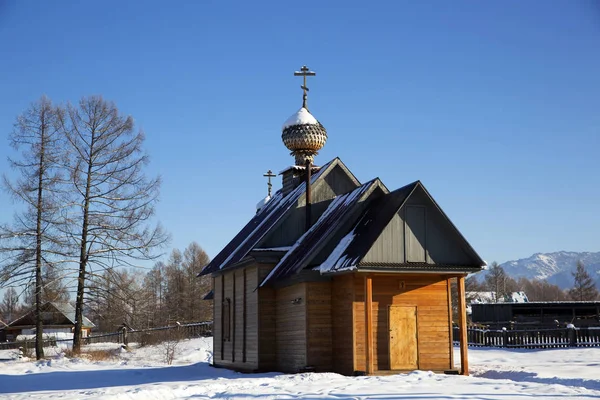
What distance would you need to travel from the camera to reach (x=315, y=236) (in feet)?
68.4

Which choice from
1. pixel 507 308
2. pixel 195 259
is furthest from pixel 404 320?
pixel 195 259

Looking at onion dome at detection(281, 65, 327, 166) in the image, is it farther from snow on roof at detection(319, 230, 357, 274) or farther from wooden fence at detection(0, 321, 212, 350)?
wooden fence at detection(0, 321, 212, 350)

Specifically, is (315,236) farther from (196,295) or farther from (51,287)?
(196,295)

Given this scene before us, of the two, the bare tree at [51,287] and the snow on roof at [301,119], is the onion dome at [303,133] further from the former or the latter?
the bare tree at [51,287]

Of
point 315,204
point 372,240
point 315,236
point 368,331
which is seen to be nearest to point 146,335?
point 315,204

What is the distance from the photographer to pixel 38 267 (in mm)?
30172

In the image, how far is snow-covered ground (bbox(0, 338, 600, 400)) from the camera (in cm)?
1419

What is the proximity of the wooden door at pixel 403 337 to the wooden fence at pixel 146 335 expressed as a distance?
19305 millimetres

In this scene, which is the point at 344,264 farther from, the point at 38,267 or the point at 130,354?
the point at 130,354

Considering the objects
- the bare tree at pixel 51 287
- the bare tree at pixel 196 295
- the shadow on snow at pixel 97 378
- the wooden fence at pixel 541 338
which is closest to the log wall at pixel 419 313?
the shadow on snow at pixel 97 378

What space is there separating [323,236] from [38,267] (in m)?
15.9

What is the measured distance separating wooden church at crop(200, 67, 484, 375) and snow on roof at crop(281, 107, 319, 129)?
162 inches

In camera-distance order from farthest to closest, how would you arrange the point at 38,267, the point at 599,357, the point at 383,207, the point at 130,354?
the point at 130,354, the point at 38,267, the point at 599,357, the point at 383,207

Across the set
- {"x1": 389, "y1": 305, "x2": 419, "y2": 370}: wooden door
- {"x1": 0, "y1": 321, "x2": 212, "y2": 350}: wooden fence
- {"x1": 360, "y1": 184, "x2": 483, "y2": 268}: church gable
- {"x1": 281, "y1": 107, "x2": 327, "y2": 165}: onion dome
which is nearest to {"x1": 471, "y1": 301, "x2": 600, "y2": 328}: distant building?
{"x1": 0, "y1": 321, "x2": 212, "y2": 350}: wooden fence
